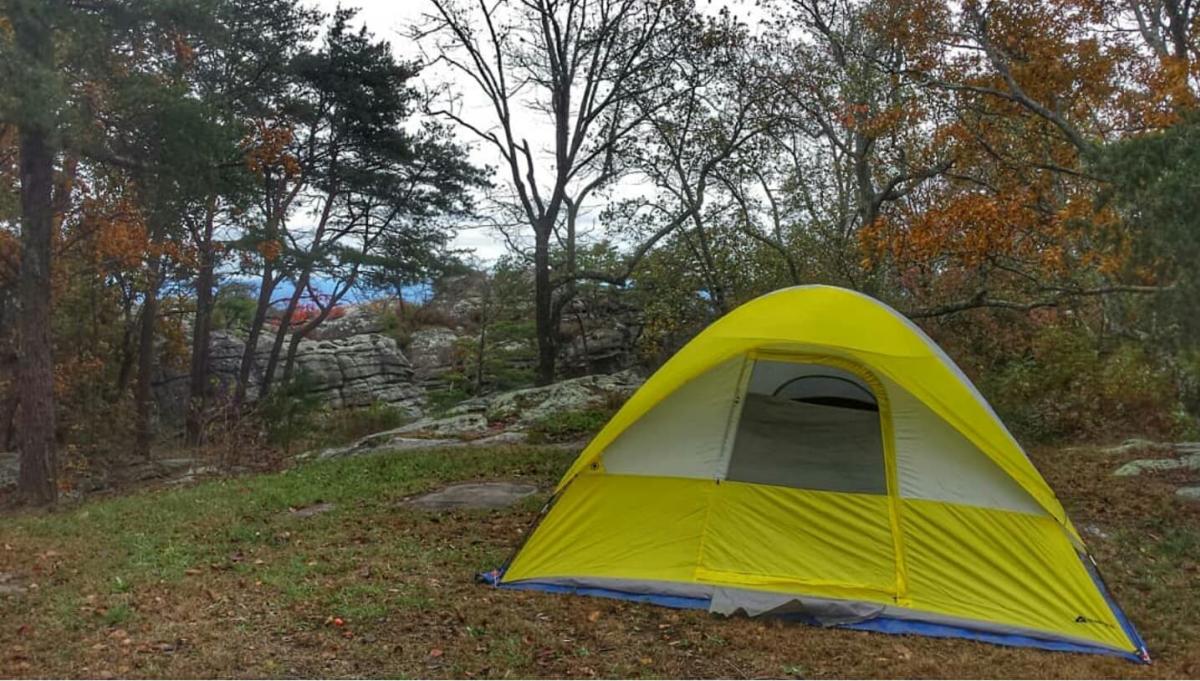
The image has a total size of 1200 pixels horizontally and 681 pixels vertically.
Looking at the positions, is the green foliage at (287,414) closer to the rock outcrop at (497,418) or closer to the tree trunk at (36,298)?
the rock outcrop at (497,418)

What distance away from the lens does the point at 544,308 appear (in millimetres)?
17922

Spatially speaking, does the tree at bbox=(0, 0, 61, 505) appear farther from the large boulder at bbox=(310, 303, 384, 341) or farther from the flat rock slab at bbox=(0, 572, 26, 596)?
the large boulder at bbox=(310, 303, 384, 341)

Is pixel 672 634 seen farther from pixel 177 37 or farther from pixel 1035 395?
pixel 177 37

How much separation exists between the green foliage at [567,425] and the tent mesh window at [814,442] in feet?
24.1

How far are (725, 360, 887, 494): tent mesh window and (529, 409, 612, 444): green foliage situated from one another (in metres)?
7.34

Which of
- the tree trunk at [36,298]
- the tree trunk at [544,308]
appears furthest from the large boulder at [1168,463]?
the tree trunk at [36,298]

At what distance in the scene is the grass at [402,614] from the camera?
3973 mm

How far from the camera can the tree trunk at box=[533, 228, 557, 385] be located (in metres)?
17.7

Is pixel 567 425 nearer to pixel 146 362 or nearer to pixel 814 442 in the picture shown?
pixel 814 442

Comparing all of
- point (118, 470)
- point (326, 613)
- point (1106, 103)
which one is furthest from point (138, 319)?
point (1106, 103)

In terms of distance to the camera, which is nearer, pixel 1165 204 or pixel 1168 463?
pixel 1165 204

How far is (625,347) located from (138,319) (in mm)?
11857

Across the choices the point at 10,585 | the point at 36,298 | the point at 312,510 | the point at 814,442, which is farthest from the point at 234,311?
the point at 814,442

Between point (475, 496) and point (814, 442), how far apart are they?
13.4ft
